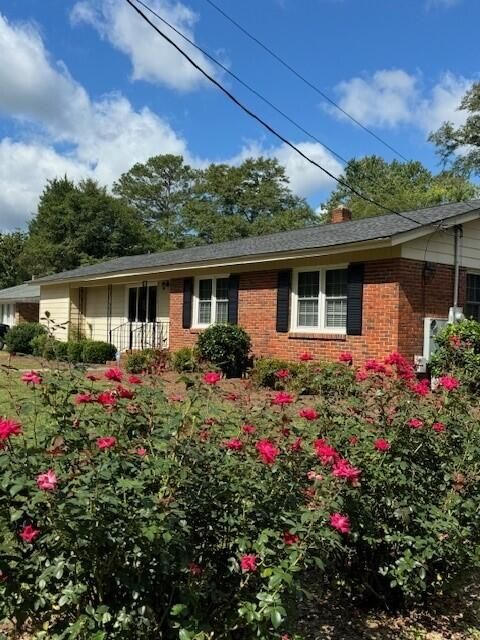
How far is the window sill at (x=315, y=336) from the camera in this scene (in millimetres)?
11906

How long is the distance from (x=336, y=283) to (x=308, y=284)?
76cm

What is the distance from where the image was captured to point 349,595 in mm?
3010

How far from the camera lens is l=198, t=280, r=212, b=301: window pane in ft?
51.2

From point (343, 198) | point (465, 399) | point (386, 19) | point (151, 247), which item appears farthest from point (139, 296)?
point (343, 198)

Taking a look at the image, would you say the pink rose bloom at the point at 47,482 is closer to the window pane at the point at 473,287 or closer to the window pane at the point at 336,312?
the window pane at the point at 336,312

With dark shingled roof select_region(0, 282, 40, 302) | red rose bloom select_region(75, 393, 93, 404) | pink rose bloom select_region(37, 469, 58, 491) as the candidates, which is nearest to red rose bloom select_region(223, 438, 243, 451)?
red rose bloom select_region(75, 393, 93, 404)

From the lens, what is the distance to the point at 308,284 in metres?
12.9

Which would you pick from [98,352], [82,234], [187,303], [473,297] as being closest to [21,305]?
[82,234]

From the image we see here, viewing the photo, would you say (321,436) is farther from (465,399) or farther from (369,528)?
(465,399)

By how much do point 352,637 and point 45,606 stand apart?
5.16ft

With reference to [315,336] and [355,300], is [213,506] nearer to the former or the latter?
[355,300]

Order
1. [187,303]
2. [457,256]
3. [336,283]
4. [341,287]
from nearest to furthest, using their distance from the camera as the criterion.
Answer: [457,256] < [341,287] < [336,283] < [187,303]

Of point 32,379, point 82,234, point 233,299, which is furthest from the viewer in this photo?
point 82,234

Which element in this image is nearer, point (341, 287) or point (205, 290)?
point (341, 287)
